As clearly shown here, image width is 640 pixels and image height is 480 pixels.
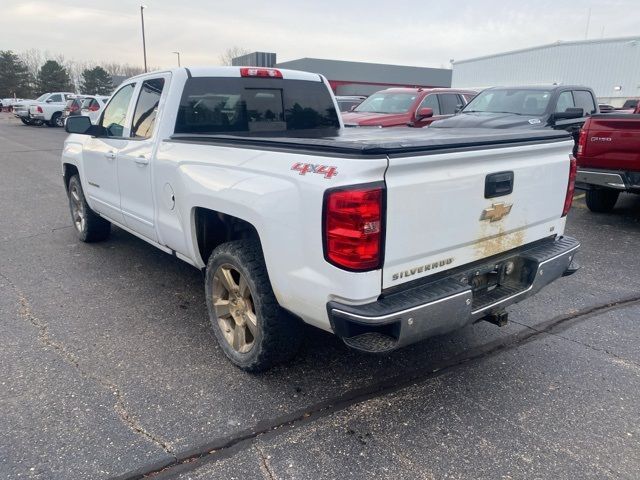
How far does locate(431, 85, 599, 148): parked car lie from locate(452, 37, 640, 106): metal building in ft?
88.2

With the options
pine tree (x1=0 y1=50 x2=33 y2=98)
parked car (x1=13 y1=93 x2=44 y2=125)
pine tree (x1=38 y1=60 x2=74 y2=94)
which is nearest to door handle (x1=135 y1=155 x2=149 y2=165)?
parked car (x1=13 y1=93 x2=44 y2=125)

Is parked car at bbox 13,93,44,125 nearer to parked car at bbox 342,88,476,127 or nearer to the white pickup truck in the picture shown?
parked car at bbox 342,88,476,127

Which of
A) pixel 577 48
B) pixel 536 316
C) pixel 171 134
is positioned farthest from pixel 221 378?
pixel 577 48

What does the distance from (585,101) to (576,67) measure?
100ft

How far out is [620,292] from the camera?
4.68 meters

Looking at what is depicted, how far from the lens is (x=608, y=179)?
21.5 ft

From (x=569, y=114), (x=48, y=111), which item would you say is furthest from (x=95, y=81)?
(x=569, y=114)

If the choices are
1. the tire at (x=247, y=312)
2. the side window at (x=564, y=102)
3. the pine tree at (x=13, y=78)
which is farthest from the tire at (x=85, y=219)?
the pine tree at (x=13, y=78)

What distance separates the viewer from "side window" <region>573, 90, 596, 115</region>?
9.66 m

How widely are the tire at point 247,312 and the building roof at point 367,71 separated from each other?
47.9 meters

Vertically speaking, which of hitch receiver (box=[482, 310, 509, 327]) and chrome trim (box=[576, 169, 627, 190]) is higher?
chrome trim (box=[576, 169, 627, 190])

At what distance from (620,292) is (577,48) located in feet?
122

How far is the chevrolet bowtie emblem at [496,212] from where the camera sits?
2.85 meters

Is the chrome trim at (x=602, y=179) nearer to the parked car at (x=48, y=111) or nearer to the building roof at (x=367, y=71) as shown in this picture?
the parked car at (x=48, y=111)
